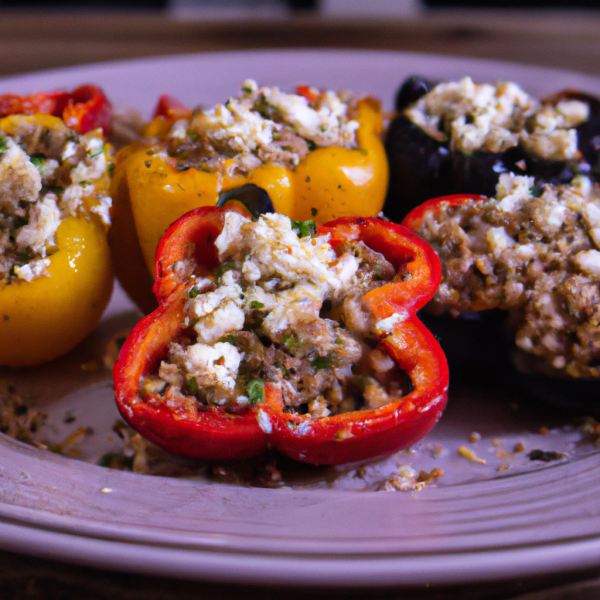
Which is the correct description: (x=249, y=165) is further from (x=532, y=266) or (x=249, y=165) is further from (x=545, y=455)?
(x=545, y=455)

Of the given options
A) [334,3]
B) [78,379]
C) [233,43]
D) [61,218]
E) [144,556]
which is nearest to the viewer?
[144,556]

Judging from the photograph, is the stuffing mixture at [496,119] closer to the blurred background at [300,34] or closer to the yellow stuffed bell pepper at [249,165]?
the yellow stuffed bell pepper at [249,165]

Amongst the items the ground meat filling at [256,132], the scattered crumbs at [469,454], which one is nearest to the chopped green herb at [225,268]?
the ground meat filling at [256,132]

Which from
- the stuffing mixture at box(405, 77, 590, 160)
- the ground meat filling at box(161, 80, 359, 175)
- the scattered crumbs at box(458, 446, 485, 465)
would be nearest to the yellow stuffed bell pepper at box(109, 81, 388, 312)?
the ground meat filling at box(161, 80, 359, 175)

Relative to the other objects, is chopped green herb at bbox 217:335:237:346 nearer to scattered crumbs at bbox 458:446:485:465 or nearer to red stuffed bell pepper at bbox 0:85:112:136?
scattered crumbs at bbox 458:446:485:465

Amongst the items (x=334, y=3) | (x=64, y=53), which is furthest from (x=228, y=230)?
(x=334, y=3)

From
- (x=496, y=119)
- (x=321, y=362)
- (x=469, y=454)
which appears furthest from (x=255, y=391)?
(x=496, y=119)

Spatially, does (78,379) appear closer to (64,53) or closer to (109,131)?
(109,131)
